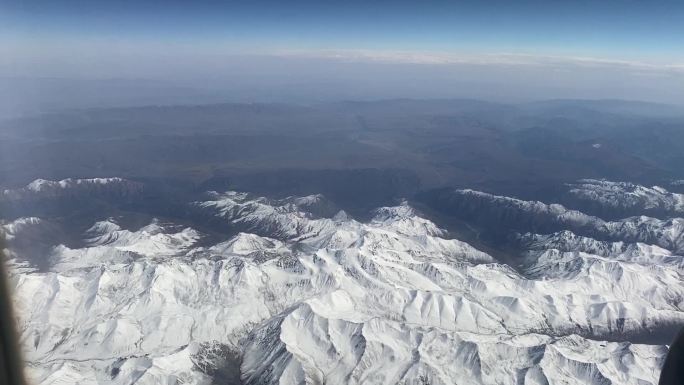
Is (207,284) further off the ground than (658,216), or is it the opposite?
(207,284)

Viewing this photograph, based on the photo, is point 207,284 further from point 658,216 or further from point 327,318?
point 658,216

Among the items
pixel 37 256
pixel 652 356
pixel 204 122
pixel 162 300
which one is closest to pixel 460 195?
pixel 652 356

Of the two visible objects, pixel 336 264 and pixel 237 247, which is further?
pixel 237 247

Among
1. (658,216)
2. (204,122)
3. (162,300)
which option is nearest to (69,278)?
(162,300)

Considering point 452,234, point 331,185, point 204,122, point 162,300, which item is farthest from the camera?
point 204,122

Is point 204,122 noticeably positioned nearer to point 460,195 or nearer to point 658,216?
point 460,195

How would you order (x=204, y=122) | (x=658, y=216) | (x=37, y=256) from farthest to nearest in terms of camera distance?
1. (x=204, y=122)
2. (x=658, y=216)
3. (x=37, y=256)
